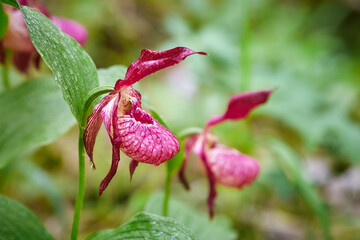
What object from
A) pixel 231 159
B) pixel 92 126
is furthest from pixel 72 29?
pixel 231 159

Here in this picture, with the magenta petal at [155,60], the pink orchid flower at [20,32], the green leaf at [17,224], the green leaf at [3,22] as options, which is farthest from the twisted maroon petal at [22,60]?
the magenta petal at [155,60]

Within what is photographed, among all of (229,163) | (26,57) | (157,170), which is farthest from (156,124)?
(157,170)

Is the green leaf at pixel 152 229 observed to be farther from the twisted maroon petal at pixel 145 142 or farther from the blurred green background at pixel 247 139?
the blurred green background at pixel 247 139

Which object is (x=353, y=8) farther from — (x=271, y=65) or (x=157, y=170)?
(x=157, y=170)

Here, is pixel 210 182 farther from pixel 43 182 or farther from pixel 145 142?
pixel 43 182

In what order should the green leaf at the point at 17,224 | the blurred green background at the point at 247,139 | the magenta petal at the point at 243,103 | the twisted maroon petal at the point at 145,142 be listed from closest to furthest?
the twisted maroon petal at the point at 145,142, the green leaf at the point at 17,224, the magenta petal at the point at 243,103, the blurred green background at the point at 247,139

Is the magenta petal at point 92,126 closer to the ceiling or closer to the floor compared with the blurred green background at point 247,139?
closer to the floor

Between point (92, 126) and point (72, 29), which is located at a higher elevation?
point (72, 29)

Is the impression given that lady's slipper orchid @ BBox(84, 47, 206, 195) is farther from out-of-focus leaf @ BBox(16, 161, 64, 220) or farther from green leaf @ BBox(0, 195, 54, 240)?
out-of-focus leaf @ BBox(16, 161, 64, 220)
